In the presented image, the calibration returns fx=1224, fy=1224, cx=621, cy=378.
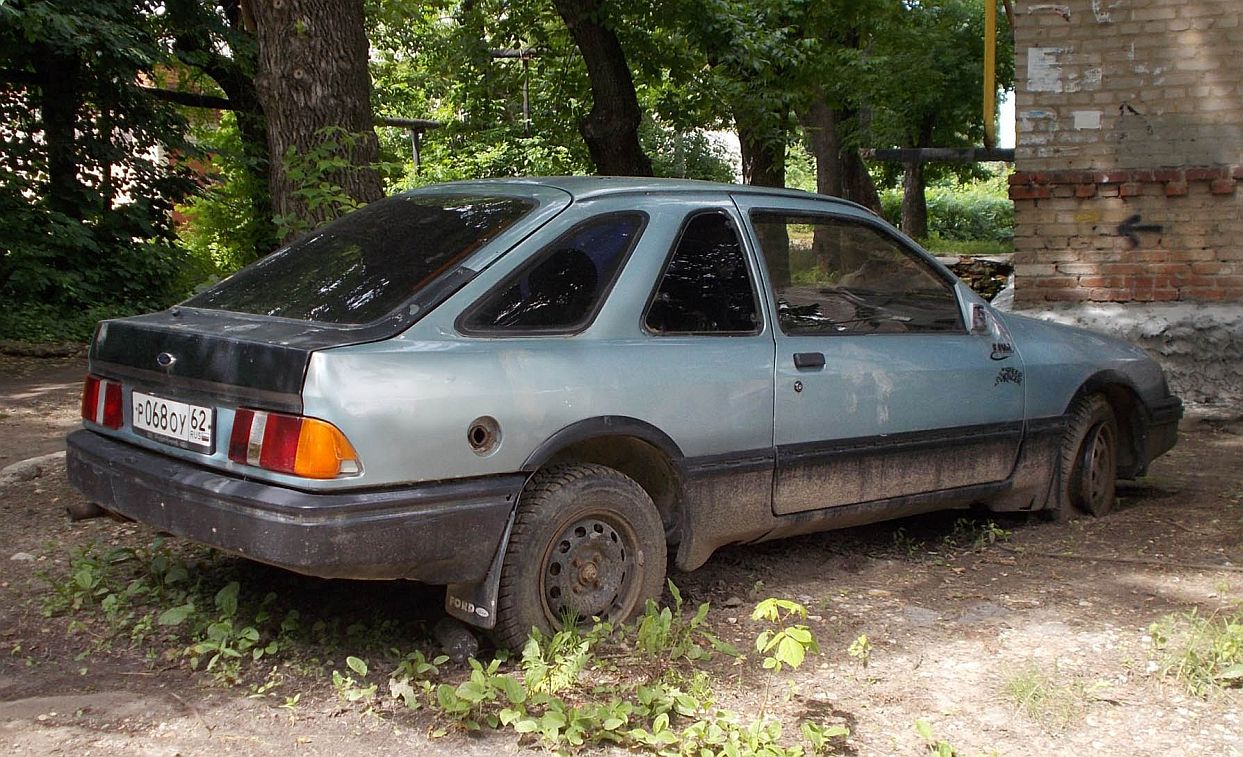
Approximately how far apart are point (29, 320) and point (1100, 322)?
1109cm

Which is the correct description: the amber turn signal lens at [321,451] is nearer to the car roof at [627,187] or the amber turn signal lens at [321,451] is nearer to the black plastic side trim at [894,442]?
the car roof at [627,187]

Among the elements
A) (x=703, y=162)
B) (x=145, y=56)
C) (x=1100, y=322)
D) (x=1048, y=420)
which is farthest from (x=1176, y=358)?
(x=703, y=162)

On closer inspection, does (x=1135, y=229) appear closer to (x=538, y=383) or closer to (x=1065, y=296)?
(x=1065, y=296)

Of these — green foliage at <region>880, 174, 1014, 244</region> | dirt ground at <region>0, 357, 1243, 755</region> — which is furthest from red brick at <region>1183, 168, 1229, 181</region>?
green foliage at <region>880, 174, 1014, 244</region>

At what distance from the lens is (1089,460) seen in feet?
19.5

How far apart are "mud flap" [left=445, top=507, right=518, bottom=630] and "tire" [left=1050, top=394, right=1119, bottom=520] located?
10.5 ft

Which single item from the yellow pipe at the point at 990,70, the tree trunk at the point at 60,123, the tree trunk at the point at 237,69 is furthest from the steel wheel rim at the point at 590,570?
the tree trunk at the point at 60,123

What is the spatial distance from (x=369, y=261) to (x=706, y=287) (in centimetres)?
119

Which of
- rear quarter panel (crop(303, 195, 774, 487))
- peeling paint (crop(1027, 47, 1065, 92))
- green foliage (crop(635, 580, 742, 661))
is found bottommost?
green foliage (crop(635, 580, 742, 661))

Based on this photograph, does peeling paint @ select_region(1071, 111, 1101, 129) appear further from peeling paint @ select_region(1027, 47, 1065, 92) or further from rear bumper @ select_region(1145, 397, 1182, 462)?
rear bumper @ select_region(1145, 397, 1182, 462)

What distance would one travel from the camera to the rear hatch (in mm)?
3584

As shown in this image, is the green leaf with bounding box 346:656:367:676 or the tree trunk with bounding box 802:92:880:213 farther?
the tree trunk with bounding box 802:92:880:213

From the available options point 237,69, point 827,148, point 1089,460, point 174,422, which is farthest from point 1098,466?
point 827,148

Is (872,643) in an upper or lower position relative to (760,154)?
lower
